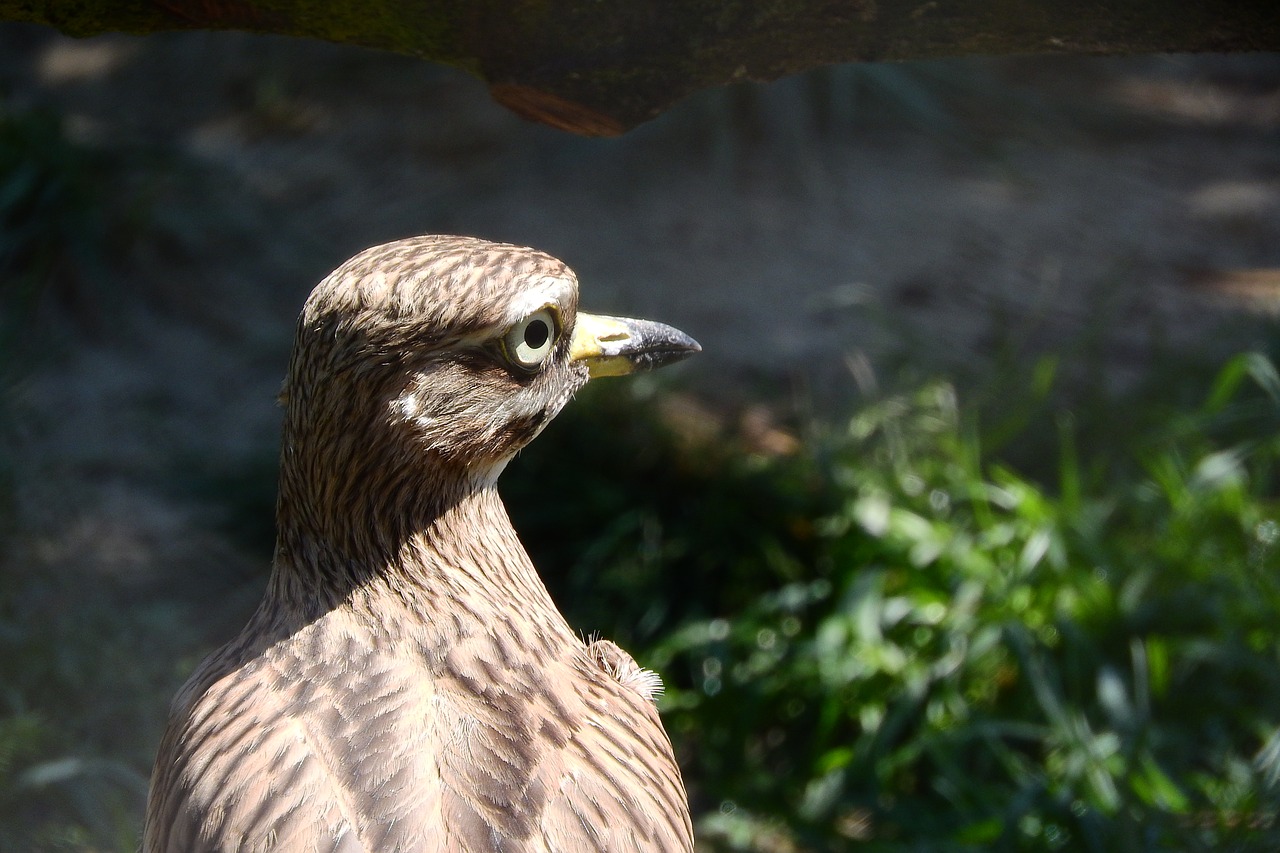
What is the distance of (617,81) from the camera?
1.96 meters

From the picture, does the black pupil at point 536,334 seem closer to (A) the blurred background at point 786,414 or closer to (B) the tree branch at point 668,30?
(B) the tree branch at point 668,30

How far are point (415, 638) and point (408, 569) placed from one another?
0.39 ft

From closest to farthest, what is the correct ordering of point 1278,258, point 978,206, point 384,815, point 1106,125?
point 384,815 → point 1278,258 → point 978,206 → point 1106,125

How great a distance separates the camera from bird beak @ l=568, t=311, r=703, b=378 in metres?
2.08

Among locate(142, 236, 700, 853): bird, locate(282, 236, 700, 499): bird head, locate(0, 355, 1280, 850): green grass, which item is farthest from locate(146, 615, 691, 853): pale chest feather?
locate(0, 355, 1280, 850): green grass

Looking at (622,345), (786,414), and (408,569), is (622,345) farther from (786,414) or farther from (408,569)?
(786,414)

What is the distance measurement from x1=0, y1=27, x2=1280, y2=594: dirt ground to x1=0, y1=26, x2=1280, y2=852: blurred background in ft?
0.06

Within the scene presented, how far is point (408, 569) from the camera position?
1.96m

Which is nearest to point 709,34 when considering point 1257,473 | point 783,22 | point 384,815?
point 783,22

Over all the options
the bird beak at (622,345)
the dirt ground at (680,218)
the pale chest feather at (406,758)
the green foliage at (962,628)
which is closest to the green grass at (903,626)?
the green foliage at (962,628)

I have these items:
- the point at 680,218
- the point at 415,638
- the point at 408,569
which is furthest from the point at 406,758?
the point at 680,218

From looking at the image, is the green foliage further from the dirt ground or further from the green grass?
the dirt ground

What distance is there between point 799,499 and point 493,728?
202 centimetres

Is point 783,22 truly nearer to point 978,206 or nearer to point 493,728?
point 493,728
